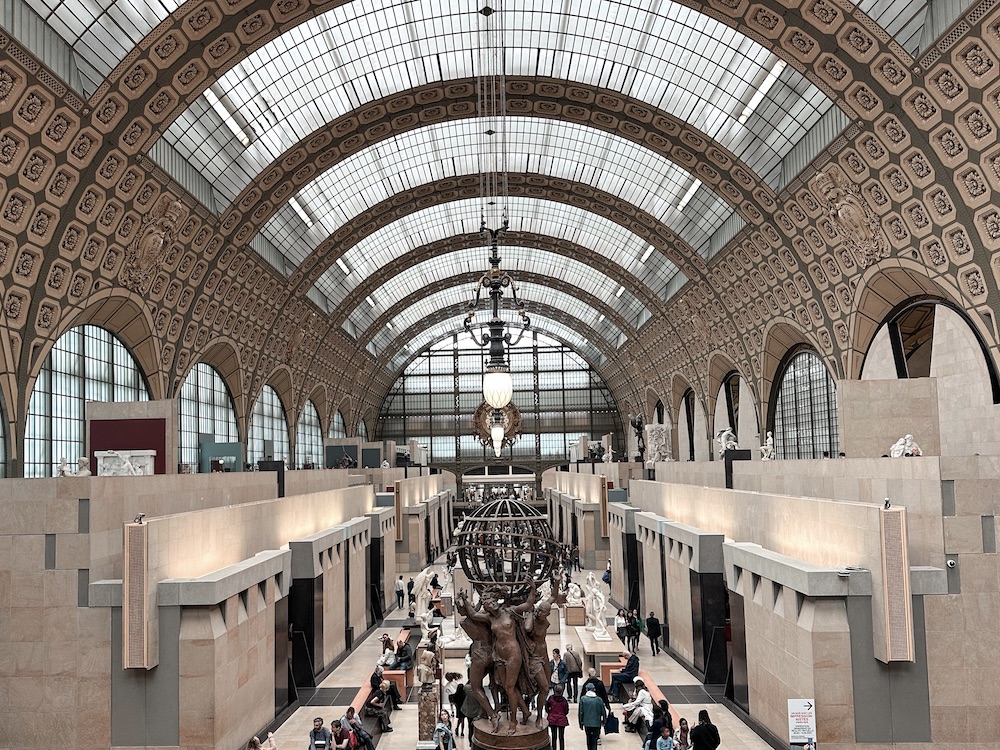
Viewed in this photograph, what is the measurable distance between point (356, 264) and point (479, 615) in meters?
37.0

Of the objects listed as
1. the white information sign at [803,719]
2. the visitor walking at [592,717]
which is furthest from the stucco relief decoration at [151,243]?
the white information sign at [803,719]

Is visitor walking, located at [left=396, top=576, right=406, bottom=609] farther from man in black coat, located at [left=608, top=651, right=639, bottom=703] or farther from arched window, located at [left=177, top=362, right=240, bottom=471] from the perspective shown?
man in black coat, located at [left=608, top=651, right=639, bottom=703]

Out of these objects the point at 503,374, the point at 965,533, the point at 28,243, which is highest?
the point at 28,243

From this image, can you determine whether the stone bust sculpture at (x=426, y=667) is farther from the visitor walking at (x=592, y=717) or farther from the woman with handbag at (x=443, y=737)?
the visitor walking at (x=592, y=717)

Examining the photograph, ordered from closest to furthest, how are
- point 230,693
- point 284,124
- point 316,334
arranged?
1. point 230,693
2. point 284,124
3. point 316,334

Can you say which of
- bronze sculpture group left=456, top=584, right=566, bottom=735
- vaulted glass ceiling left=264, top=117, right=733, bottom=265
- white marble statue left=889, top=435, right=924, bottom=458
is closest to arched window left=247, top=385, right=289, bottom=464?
vaulted glass ceiling left=264, top=117, right=733, bottom=265

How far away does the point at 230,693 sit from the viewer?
13.7 meters

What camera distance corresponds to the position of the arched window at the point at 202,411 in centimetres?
3475

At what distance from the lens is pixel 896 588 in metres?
12.1

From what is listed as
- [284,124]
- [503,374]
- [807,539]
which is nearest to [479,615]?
[807,539]

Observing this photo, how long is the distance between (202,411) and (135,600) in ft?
82.8

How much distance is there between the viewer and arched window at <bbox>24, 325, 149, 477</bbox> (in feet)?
78.3

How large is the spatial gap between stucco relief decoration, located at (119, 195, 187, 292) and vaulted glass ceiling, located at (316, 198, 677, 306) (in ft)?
60.1

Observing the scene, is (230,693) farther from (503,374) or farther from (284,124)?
(284,124)
